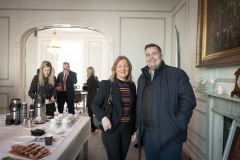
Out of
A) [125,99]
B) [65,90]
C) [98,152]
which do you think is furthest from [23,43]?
[125,99]

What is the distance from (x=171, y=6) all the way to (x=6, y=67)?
350cm

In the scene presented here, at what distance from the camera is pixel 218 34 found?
2277mm

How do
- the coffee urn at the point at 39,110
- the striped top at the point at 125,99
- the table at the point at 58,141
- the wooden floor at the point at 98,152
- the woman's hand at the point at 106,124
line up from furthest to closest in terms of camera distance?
the wooden floor at the point at 98,152 → the coffee urn at the point at 39,110 → the striped top at the point at 125,99 → the woman's hand at the point at 106,124 → the table at the point at 58,141

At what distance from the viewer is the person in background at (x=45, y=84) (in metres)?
2.97

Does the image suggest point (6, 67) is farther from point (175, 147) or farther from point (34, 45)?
point (175, 147)

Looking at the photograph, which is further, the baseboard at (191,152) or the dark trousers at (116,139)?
the baseboard at (191,152)

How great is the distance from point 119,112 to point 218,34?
129cm

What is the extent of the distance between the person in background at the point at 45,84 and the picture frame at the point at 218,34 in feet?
6.23

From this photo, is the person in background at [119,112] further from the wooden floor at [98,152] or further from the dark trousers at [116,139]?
the wooden floor at [98,152]

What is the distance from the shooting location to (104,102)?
75.8 inches

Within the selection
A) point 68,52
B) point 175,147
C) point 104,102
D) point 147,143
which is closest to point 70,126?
point 104,102

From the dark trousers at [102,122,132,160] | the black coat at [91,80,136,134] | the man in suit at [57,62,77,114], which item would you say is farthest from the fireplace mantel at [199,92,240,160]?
the man in suit at [57,62,77,114]

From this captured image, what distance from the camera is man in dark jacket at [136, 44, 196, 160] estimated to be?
1.62m

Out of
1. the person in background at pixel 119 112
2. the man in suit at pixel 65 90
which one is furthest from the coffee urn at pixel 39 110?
the man in suit at pixel 65 90
